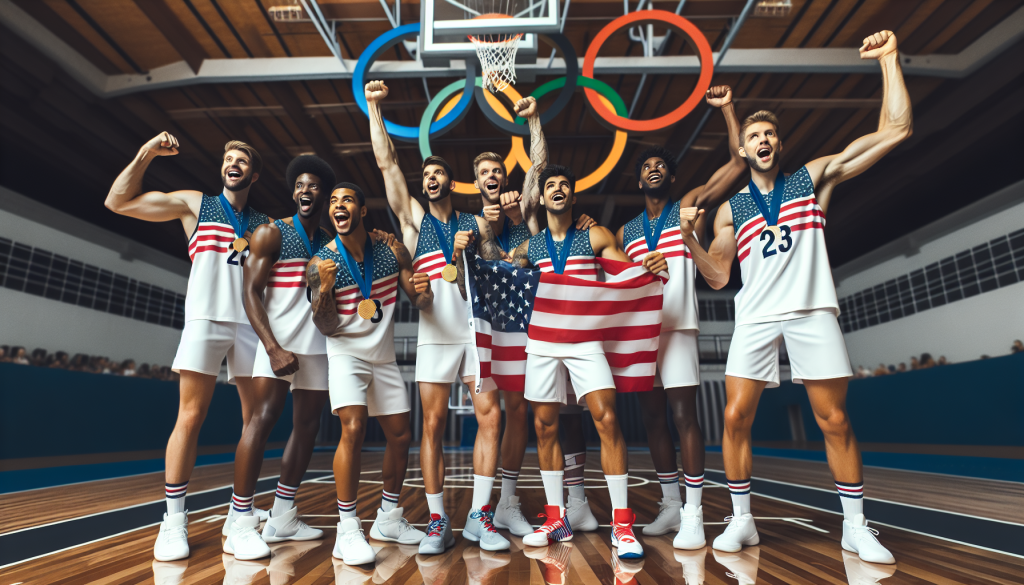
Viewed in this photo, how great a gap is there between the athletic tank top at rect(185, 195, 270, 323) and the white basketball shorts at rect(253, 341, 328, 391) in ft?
0.73

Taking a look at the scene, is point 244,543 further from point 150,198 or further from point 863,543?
point 863,543

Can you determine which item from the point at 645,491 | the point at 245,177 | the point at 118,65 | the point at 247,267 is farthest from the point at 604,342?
the point at 118,65

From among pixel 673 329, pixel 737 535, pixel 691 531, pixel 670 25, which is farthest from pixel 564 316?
pixel 670 25

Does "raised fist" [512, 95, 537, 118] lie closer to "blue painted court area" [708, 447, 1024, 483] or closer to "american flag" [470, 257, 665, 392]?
"american flag" [470, 257, 665, 392]

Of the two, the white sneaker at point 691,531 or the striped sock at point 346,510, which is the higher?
the striped sock at point 346,510

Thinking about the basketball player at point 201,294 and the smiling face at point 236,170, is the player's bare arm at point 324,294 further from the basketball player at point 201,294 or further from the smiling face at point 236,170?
the smiling face at point 236,170

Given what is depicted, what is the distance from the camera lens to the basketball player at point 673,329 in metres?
2.69

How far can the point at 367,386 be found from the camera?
2523 mm

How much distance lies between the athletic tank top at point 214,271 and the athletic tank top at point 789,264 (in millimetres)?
2465

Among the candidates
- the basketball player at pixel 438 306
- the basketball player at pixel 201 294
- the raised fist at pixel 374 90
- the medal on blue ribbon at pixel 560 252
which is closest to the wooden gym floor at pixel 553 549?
the basketball player at pixel 438 306

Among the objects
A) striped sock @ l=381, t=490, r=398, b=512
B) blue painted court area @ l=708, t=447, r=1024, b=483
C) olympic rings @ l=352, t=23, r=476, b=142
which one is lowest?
blue painted court area @ l=708, t=447, r=1024, b=483

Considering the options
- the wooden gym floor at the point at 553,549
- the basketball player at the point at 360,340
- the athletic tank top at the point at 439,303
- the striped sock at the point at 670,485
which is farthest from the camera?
the striped sock at the point at 670,485

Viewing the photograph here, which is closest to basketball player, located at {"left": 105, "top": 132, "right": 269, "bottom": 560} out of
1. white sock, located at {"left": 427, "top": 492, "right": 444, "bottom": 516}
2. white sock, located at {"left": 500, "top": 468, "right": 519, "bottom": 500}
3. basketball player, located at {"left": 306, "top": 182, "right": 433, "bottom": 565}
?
basketball player, located at {"left": 306, "top": 182, "right": 433, "bottom": 565}

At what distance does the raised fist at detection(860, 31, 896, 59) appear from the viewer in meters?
2.34
